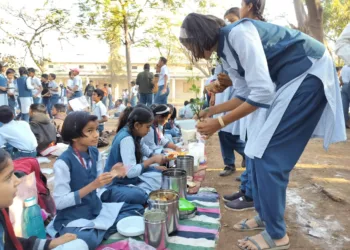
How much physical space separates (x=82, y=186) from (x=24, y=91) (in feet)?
23.8

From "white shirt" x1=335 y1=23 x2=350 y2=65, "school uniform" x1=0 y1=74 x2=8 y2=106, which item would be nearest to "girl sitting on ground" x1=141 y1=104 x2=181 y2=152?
"white shirt" x1=335 y1=23 x2=350 y2=65

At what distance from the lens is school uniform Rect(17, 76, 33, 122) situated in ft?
27.0

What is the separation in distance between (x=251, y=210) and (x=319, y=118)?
48.5 inches

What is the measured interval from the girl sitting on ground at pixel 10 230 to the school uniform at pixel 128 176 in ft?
2.93

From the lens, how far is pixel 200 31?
1701mm

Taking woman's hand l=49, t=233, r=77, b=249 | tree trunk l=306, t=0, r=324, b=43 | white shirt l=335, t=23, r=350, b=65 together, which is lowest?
woman's hand l=49, t=233, r=77, b=249

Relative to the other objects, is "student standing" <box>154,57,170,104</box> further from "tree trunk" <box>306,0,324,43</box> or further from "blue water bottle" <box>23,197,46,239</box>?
"blue water bottle" <box>23,197,46,239</box>

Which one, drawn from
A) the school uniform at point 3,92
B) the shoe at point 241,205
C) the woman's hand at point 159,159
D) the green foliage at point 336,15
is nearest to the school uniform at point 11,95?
the school uniform at point 3,92

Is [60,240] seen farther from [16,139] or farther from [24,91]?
[24,91]

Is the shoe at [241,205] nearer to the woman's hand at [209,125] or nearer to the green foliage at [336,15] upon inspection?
the woman's hand at [209,125]

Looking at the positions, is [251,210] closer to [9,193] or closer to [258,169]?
[258,169]

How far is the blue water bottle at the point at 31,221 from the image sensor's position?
2012 millimetres

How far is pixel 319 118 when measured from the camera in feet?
6.28

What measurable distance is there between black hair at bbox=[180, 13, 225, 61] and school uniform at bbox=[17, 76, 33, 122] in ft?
25.4
